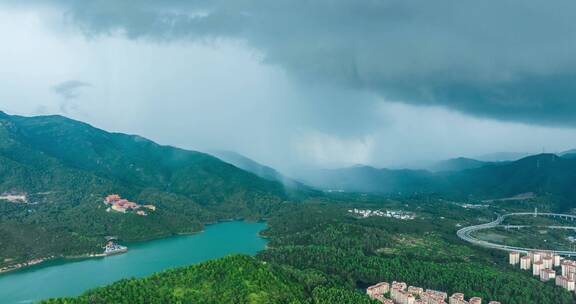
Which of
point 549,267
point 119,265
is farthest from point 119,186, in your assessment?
point 549,267

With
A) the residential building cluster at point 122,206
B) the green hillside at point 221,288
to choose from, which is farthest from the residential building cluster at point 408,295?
the residential building cluster at point 122,206

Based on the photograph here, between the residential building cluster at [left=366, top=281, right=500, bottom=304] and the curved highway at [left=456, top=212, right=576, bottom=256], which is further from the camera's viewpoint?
the curved highway at [left=456, top=212, right=576, bottom=256]

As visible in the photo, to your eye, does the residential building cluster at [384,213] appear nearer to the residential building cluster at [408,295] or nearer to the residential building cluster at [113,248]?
the residential building cluster at [113,248]

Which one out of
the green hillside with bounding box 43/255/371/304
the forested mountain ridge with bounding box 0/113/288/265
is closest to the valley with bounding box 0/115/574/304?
the green hillside with bounding box 43/255/371/304

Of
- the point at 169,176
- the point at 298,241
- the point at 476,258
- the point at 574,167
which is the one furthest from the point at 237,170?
the point at 574,167

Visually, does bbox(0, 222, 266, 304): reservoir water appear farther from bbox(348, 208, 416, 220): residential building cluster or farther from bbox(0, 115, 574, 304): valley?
bbox(348, 208, 416, 220): residential building cluster

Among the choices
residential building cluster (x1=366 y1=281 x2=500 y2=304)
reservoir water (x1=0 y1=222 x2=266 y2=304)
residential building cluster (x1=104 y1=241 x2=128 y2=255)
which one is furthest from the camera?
residential building cluster (x1=104 y1=241 x2=128 y2=255)
